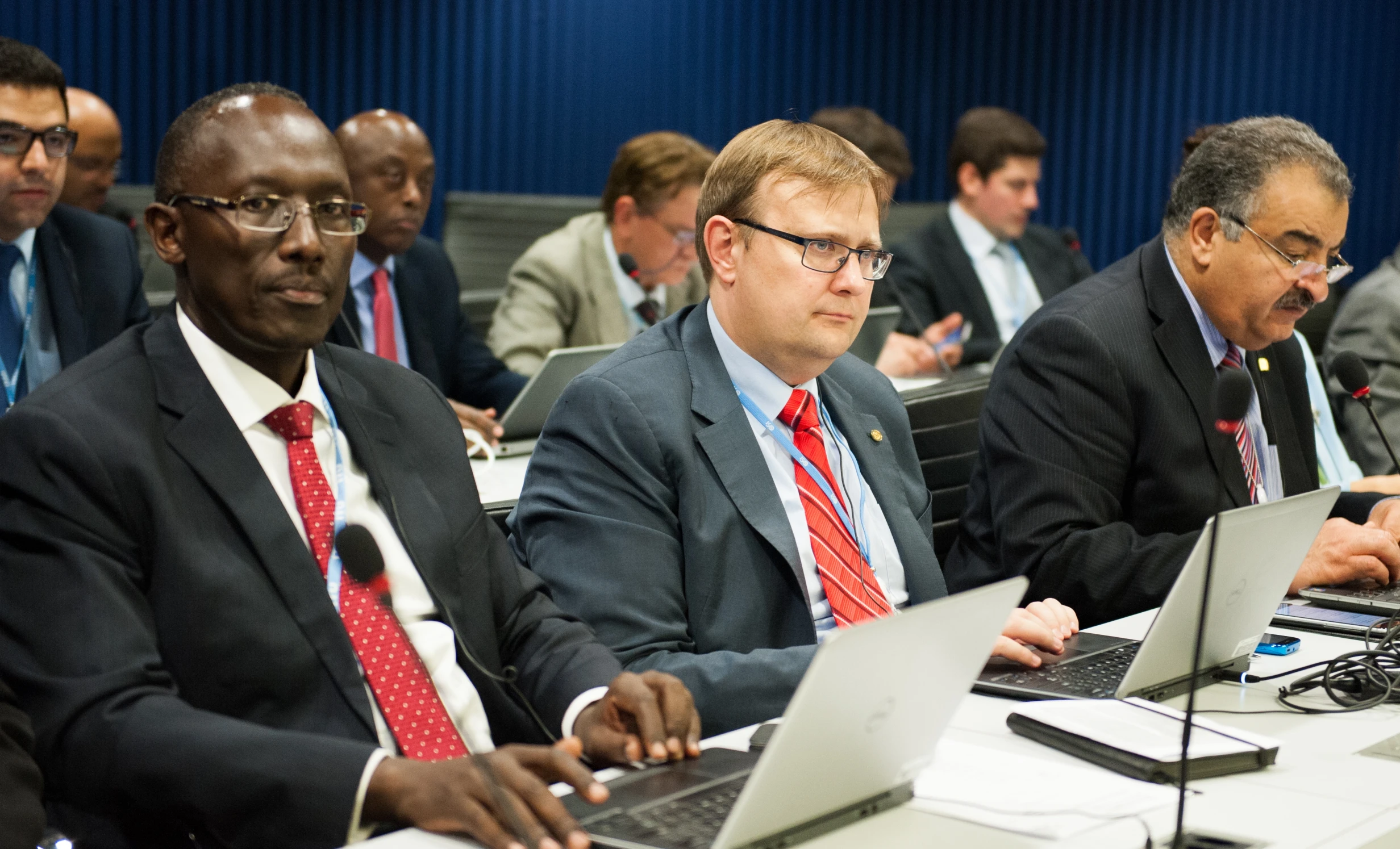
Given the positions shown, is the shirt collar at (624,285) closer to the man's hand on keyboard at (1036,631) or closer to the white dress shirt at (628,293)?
the white dress shirt at (628,293)

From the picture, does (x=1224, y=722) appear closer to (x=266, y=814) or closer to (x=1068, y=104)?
(x=266, y=814)

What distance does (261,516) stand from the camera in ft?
5.05

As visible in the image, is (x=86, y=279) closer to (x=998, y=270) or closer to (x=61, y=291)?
(x=61, y=291)

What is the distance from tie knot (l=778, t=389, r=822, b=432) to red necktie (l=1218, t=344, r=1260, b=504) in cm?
81

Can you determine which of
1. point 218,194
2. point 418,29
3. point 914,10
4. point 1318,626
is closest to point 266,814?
point 218,194

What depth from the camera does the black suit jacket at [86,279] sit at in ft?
11.1

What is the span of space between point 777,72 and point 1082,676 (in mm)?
5520

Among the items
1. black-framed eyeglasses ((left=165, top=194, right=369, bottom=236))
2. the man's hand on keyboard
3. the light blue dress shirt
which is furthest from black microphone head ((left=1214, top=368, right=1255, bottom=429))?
the light blue dress shirt

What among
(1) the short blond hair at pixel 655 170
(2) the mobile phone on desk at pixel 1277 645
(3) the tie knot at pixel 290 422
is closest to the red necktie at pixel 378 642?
(3) the tie knot at pixel 290 422

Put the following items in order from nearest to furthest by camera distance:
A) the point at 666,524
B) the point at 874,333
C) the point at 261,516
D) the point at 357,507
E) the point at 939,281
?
the point at 261,516 → the point at 357,507 → the point at 666,524 → the point at 874,333 → the point at 939,281

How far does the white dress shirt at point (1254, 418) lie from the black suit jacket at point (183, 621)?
1.36 metres

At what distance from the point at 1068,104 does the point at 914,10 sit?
955mm

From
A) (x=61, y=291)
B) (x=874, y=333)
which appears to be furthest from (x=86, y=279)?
(x=874, y=333)

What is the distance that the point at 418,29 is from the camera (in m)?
6.00
